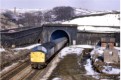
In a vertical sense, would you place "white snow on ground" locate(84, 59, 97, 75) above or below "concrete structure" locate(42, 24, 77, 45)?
below

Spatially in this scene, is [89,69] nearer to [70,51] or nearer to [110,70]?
[110,70]

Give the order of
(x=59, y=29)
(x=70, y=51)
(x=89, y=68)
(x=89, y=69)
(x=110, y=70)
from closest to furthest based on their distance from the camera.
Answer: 1. (x=110, y=70)
2. (x=89, y=69)
3. (x=89, y=68)
4. (x=70, y=51)
5. (x=59, y=29)

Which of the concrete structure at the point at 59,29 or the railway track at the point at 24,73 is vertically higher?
the concrete structure at the point at 59,29

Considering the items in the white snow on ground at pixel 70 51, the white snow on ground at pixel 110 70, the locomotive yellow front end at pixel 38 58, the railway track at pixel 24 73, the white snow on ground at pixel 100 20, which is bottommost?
the white snow on ground at pixel 70 51

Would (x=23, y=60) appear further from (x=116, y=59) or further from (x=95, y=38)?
(x=95, y=38)

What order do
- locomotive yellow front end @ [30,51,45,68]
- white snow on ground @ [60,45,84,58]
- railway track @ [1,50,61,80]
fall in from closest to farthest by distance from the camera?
railway track @ [1,50,61,80]
locomotive yellow front end @ [30,51,45,68]
white snow on ground @ [60,45,84,58]

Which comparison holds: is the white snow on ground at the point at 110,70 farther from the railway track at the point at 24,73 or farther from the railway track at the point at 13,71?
the railway track at the point at 13,71

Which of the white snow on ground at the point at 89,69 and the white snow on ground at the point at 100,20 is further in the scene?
the white snow on ground at the point at 100,20

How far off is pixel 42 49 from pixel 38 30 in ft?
112

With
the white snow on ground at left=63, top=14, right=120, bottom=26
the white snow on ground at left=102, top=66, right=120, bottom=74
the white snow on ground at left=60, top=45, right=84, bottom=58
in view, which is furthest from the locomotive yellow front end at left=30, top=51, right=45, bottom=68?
the white snow on ground at left=63, top=14, right=120, bottom=26

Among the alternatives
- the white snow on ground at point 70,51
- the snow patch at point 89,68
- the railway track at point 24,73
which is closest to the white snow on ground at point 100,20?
the white snow on ground at point 70,51

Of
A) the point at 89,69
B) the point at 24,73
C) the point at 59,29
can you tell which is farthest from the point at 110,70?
the point at 59,29

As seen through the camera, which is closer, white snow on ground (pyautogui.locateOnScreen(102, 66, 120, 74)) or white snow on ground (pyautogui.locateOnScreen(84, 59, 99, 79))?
white snow on ground (pyautogui.locateOnScreen(102, 66, 120, 74))

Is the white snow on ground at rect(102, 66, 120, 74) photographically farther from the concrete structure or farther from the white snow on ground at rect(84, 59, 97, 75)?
the concrete structure
